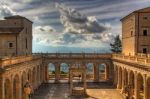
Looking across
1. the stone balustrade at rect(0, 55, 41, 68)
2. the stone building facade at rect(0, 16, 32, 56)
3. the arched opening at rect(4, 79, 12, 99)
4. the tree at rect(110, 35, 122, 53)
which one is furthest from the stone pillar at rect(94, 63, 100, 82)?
the tree at rect(110, 35, 122, 53)

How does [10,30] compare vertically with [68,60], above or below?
above

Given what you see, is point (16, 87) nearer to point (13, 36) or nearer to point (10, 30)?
point (13, 36)

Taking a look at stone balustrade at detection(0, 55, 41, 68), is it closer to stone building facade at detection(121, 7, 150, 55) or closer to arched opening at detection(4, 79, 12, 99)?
arched opening at detection(4, 79, 12, 99)

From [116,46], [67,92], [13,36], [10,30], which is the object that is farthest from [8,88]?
[116,46]

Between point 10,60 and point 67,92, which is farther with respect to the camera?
point 67,92

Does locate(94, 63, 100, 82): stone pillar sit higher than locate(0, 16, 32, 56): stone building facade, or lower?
lower

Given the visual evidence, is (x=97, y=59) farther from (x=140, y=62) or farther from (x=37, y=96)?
(x=140, y=62)

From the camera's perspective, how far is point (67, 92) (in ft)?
204

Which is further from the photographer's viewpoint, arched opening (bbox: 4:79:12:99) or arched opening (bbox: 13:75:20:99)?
arched opening (bbox: 13:75:20:99)

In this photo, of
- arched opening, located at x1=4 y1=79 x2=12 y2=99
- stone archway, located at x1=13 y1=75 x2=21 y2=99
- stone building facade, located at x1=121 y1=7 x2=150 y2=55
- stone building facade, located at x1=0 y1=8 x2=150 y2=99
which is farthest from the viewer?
stone building facade, located at x1=121 y1=7 x2=150 y2=55

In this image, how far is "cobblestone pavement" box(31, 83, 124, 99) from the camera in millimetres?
56344

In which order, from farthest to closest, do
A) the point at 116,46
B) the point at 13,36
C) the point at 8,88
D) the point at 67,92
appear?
the point at 116,46 → the point at 67,92 → the point at 13,36 → the point at 8,88

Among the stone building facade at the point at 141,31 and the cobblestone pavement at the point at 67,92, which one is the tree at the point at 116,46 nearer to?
the cobblestone pavement at the point at 67,92

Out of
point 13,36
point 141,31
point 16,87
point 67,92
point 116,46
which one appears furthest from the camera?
point 116,46
